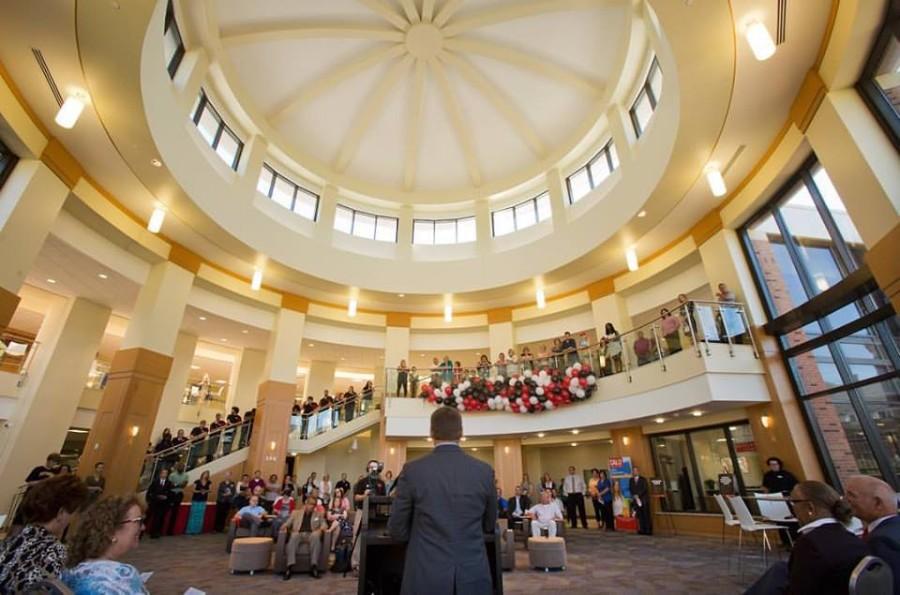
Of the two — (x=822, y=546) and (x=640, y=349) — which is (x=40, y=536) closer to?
(x=822, y=546)

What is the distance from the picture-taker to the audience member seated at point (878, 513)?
235 centimetres

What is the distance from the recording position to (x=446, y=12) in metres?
11.2

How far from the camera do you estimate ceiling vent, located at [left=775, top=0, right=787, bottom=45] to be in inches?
228

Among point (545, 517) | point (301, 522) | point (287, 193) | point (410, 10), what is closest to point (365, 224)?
point (287, 193)

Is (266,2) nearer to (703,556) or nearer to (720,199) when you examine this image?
(720,199)

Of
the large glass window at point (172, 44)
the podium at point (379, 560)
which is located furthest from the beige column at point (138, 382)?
the podium at point (379, 560)

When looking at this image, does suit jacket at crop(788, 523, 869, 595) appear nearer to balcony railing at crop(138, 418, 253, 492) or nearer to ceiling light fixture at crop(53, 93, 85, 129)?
ceiling light fixture at crop(53, 93, 85, 129)

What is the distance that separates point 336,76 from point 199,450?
447 inches

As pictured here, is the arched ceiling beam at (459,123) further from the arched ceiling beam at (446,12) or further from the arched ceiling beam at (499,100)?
the arched ceiling beam at (446,12)

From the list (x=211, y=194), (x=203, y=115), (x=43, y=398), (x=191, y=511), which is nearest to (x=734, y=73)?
(x=211, y=194)

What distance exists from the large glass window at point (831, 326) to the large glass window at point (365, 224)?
11593 millimetres

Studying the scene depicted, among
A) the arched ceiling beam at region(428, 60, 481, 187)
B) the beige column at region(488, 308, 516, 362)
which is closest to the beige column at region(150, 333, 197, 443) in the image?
the beige column at region(488, 308, 516, 362)

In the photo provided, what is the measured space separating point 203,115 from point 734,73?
12062 millimetres

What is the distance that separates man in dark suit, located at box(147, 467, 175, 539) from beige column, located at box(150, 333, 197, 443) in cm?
407
